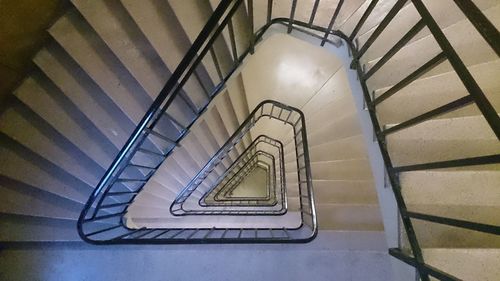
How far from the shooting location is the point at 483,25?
2.56 ft

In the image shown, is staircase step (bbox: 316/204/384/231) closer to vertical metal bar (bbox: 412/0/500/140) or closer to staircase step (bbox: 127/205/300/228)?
staircase step (bbox: 127/205/300/228)

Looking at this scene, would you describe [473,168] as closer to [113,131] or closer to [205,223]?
[113,131]

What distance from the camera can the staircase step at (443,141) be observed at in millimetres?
1493

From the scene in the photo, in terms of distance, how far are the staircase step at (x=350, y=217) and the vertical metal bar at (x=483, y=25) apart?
2.05 meters

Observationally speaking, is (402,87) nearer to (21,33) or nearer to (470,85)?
(470,85)

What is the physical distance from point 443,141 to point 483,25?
1008mm

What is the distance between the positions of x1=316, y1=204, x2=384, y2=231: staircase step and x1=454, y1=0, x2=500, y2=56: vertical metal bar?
2.05 metres

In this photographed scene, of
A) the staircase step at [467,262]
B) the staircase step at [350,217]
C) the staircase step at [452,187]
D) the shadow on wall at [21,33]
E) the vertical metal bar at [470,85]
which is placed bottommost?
the staircase step at [350,217]

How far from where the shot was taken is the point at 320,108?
430cm

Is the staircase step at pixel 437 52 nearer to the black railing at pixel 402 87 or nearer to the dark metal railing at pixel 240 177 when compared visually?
the black railing at pixel 402 87

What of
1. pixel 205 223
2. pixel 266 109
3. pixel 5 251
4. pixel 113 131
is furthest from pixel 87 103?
pixel 266 109

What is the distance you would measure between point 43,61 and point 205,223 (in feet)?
9.62

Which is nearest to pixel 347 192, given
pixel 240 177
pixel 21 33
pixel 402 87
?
pixel 402 87

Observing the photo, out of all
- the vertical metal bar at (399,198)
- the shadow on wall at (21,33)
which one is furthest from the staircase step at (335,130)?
the shadow on wall at (21,33)
